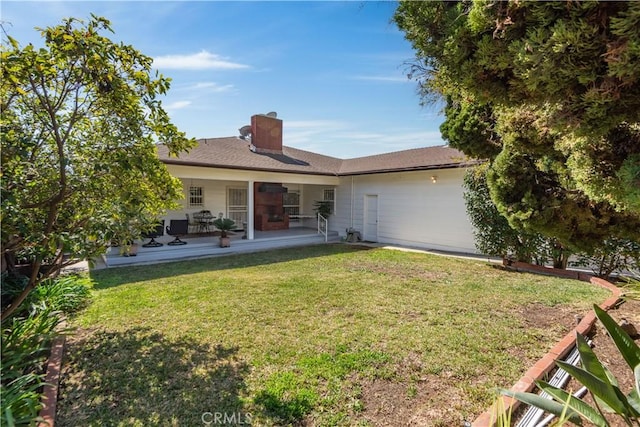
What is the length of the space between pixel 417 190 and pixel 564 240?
341 inches

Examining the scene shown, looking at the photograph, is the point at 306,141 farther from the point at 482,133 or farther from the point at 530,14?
the point at 530,14

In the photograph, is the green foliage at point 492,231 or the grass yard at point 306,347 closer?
the grass yard at point 306,347

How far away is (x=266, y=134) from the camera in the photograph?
1683 centimetres

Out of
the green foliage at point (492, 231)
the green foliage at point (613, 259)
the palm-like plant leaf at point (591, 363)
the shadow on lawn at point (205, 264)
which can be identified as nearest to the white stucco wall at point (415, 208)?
the green foliage at point (492, 231)

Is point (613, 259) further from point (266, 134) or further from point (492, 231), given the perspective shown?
point (266, 134)

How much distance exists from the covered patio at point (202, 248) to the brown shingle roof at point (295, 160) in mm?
3216

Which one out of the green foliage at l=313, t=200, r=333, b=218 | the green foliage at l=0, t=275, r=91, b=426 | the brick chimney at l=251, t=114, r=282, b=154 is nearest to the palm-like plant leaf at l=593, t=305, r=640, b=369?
the green foliage at l=0, t=275, r=91, b=426

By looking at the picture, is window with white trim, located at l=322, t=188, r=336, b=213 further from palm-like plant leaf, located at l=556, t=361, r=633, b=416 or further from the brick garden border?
palm-like plant leaf, located at l=556, t=361, r=633, b=416

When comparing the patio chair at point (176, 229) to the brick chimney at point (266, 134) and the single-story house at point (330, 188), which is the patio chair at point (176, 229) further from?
the brick chimney at point (266, 134)

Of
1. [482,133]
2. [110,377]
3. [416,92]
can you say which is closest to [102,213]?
[110,377]

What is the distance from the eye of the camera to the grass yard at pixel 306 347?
2.91 m

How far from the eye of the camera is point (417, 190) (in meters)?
13.6

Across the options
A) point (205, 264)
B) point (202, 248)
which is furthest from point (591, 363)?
point (202, 248)

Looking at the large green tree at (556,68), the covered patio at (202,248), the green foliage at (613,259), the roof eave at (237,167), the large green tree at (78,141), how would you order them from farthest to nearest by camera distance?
the roof eave at (237,167) < the covered patio at (202,248) < the green foliage at (613,259) < the large green tree at (78,141) < the large green tree at (556,68)
